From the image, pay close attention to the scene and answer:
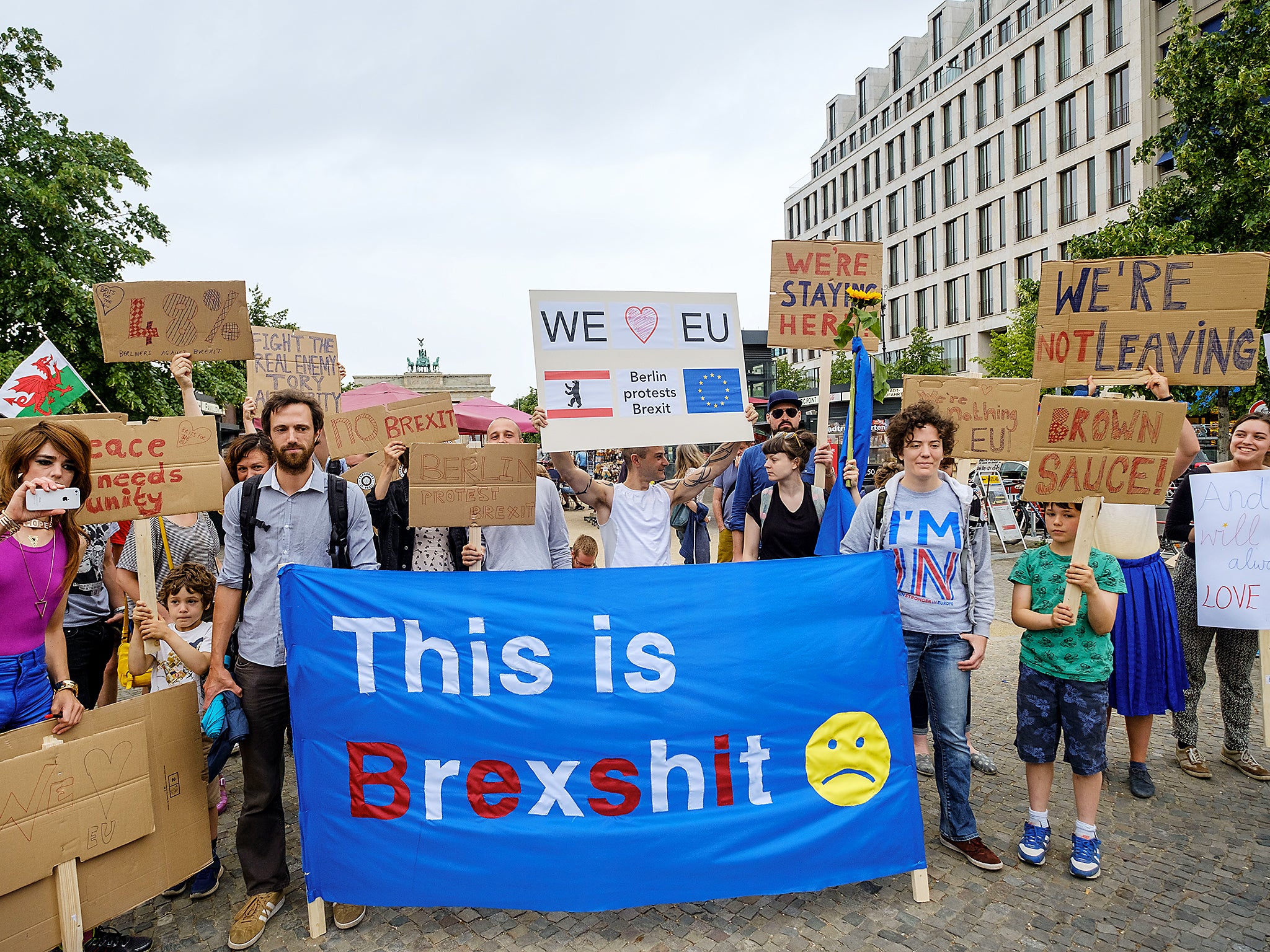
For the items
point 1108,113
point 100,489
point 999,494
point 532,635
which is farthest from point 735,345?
point 1108,113

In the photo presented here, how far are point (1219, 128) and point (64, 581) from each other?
15.9 metres

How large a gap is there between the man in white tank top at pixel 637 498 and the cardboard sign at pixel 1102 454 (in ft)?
5.46

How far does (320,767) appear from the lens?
10.1 feet

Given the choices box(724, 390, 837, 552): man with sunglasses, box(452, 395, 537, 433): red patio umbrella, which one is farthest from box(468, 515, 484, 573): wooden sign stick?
box(452, 395, 537, 433): red patio umbrella

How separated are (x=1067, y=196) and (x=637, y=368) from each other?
4183 centimetres

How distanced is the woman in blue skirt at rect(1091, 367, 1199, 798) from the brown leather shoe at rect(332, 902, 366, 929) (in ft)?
12.4

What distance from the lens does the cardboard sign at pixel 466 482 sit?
156 inches

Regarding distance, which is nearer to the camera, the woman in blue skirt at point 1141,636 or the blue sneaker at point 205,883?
the blue sneaker at point 205,883

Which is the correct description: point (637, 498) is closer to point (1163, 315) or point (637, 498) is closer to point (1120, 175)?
point (1163, 315)

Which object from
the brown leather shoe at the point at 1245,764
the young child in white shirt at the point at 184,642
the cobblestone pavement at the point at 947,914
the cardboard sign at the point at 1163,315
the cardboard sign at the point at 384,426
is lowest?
the brown leather shoe at the point at 1245,764

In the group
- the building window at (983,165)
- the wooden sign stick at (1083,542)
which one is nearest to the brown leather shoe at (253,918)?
the wooden sign stick at (1083,542)

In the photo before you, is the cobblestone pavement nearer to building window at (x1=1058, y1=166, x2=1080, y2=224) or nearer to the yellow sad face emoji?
the yellow sad face emoji

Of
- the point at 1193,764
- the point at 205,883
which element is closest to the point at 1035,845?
the point at 1193,764

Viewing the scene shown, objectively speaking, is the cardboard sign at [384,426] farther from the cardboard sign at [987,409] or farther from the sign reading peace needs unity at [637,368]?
the cardboard sign at [987,409]
